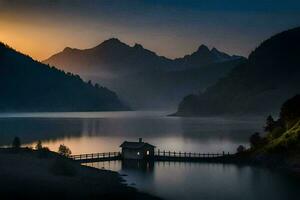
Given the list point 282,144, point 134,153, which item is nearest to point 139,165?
point 134,153

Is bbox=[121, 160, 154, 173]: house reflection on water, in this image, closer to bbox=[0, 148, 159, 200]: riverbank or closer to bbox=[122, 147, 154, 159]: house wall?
bbox=[122, 147, 154, 159]: house wall

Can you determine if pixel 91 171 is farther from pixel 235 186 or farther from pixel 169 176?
pixel 235 186

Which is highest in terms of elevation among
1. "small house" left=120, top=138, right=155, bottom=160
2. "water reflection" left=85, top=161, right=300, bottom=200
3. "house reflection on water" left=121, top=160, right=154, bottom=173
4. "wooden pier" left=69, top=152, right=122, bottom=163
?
"small house" left=120, top=138, right=155, bottom=160

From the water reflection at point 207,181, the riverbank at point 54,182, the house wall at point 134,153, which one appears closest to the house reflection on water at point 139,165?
the water reflection at point 207,181

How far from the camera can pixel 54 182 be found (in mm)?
67375

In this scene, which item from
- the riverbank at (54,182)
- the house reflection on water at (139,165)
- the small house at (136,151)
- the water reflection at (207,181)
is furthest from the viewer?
the small house at (136,151)

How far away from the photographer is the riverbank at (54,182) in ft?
204

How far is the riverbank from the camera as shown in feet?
204

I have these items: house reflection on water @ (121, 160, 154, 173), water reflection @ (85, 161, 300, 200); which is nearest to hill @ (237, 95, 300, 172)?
water reflection @ (85, 161, 300, 200)

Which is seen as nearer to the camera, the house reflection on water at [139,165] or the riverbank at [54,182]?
the riverbank at [54,182]

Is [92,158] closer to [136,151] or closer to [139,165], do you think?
[136,151]

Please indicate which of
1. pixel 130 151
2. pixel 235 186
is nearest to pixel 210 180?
pixel 235 186

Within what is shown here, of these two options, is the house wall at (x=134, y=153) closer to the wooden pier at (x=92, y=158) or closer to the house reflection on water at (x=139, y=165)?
the house reflection on water at (x=139, y=165)

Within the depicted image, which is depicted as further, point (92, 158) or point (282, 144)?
point (92, 158)
